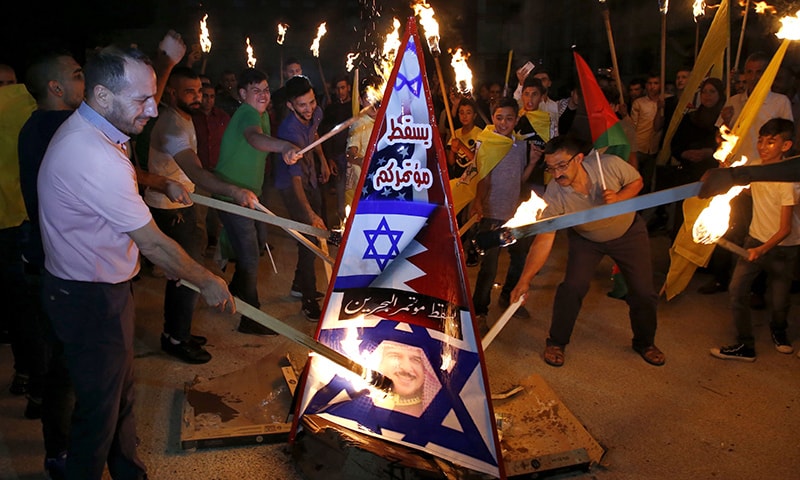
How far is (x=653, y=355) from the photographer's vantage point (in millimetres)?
5039

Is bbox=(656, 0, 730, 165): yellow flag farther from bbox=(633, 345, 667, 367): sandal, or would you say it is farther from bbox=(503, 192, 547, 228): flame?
bbox=(503, 192, 547, 228): flame

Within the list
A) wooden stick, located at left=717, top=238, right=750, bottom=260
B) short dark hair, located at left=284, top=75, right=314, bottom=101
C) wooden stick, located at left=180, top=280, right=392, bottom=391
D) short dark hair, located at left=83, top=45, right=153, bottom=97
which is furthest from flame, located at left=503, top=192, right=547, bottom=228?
short dark hair, located at left=284, top=75, right=314, bottom=101

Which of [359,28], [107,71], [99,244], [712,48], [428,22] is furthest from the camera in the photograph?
[359,28]

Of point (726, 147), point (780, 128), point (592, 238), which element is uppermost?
point (780, 128)

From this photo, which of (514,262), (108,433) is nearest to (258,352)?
(108,433)

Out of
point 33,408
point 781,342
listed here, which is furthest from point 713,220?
point 33,408

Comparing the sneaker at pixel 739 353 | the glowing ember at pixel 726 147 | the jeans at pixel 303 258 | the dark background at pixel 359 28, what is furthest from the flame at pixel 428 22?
the dark background at pixel 359 28

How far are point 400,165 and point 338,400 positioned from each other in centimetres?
141

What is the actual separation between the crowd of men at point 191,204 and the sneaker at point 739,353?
1 cm

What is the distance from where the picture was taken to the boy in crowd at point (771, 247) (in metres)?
4.76

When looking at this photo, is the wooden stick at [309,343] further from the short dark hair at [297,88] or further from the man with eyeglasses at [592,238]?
the short dark hair at [297,88]

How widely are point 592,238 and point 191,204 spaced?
3180 millimetres

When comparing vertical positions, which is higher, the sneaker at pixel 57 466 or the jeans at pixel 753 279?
the jeans at pixel 753 279

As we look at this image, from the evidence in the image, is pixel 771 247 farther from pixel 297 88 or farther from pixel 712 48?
pixel 297 88
